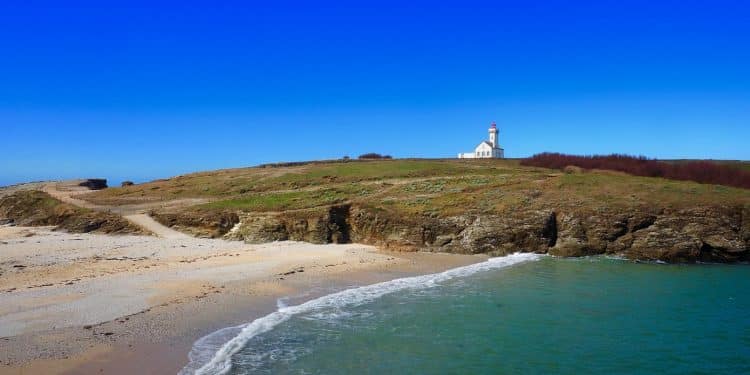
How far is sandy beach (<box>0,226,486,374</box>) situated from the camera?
1209cm

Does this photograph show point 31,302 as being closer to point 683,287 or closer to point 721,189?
point 683,287

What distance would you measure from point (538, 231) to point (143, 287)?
20986 mm

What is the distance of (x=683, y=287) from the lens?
21.0 m

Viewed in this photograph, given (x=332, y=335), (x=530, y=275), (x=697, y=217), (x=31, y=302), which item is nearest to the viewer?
(x=332, y=335)

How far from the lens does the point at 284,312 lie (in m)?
16.6

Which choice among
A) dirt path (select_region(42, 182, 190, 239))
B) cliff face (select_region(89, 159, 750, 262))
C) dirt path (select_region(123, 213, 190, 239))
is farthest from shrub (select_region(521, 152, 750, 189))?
dirt path (select_region(42, 182, 190, 239))

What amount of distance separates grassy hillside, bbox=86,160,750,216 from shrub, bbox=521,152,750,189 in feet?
19.4

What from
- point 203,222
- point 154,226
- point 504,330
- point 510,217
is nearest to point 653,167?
point 510,217

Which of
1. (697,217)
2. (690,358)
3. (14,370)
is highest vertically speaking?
(697,217)

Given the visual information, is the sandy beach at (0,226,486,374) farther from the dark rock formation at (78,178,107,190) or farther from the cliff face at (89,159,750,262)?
the dark rock formation at (78,178,107,190)

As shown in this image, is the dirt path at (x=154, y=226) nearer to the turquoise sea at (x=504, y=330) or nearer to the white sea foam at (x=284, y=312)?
the white sea foam at (x=284, y=312)

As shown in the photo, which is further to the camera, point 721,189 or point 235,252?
point 721,189

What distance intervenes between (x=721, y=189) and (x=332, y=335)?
97.0 ft

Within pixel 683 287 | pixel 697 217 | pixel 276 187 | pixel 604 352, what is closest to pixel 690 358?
pixel 604 352
